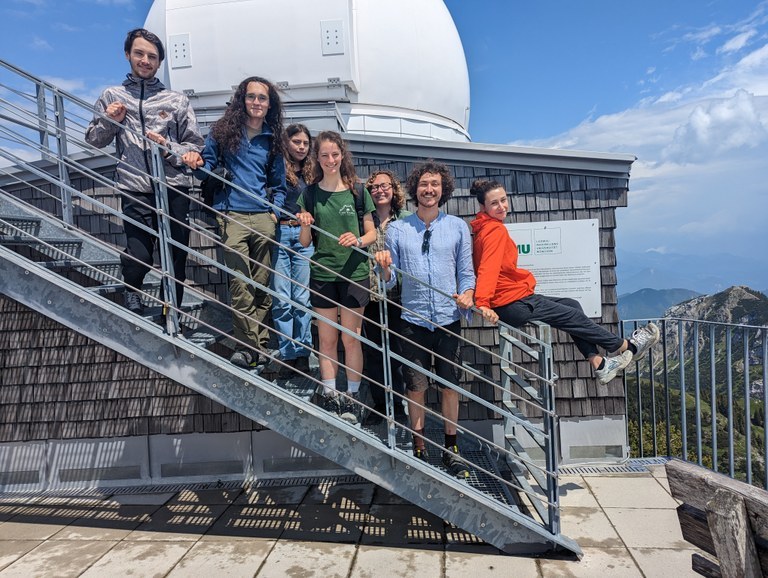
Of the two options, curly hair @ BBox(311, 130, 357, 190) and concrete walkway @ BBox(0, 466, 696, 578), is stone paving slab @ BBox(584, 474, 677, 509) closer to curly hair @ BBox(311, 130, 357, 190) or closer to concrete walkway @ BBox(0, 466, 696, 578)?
concrete walkway @ BBox(0, 466, 696, 578)

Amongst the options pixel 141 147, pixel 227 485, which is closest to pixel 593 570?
pixel 227 485

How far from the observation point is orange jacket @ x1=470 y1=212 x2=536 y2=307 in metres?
3.45

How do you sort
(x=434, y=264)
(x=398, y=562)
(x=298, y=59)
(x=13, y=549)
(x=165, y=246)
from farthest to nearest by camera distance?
(x=298, y=59)
(x=13, y=549)
(x=434, y=264)
(x=398, y=562)
(x=165, y=246)

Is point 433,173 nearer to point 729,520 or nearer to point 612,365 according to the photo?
point 612,365

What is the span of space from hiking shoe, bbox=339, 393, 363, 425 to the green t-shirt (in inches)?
30.9

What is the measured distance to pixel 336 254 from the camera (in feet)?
10.9

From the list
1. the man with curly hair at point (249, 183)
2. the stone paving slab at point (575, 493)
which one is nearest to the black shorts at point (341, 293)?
the man with curly hair at point (249, 183)

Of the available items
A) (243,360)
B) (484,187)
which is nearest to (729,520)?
(243,360)

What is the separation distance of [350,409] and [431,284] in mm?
978

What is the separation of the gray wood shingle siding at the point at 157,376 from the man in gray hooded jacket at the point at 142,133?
1.10 meters

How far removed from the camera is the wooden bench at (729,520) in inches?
57.5

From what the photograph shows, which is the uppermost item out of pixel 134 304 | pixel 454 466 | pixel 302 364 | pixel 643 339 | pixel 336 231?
pixel 336 231

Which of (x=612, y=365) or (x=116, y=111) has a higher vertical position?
(x=116, y=111)

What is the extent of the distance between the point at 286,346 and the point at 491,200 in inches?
73.6
